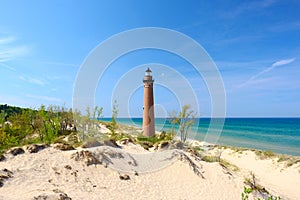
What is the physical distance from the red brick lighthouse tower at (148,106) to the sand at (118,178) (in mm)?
6577

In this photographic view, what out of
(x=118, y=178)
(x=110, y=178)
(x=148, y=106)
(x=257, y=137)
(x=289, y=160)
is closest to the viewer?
(x=110, y=178)

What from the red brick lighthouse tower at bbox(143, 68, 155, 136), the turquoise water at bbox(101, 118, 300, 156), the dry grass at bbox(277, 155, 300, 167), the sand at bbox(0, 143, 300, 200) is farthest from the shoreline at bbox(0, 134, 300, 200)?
the turquoise water at bbox(101, 118, 300, 156)

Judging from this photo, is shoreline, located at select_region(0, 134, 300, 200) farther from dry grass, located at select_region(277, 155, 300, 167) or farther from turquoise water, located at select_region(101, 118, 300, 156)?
turquoise water, located at select_region(101, 118, 300, 156)

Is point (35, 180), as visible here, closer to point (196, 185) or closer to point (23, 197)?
point (23, 197)

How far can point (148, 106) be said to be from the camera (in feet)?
77.6

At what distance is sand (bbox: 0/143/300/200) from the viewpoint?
10858mm

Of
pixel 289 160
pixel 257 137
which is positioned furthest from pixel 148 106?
pixel 257 137

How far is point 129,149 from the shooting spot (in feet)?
56.2

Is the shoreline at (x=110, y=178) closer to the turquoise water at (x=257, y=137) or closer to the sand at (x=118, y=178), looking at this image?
the sand at (x=118, y=178)

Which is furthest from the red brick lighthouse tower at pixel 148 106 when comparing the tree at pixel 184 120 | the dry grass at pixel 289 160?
the dry grass at pixel 289 160

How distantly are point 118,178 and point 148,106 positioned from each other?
1146 centimetres

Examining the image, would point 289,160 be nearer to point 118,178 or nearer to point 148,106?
point 148,106

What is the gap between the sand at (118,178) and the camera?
10.9 metres

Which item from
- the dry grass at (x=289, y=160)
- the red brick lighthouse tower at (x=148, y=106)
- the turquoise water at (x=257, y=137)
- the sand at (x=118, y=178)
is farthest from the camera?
the turquoise water at (x=257, y=137)
